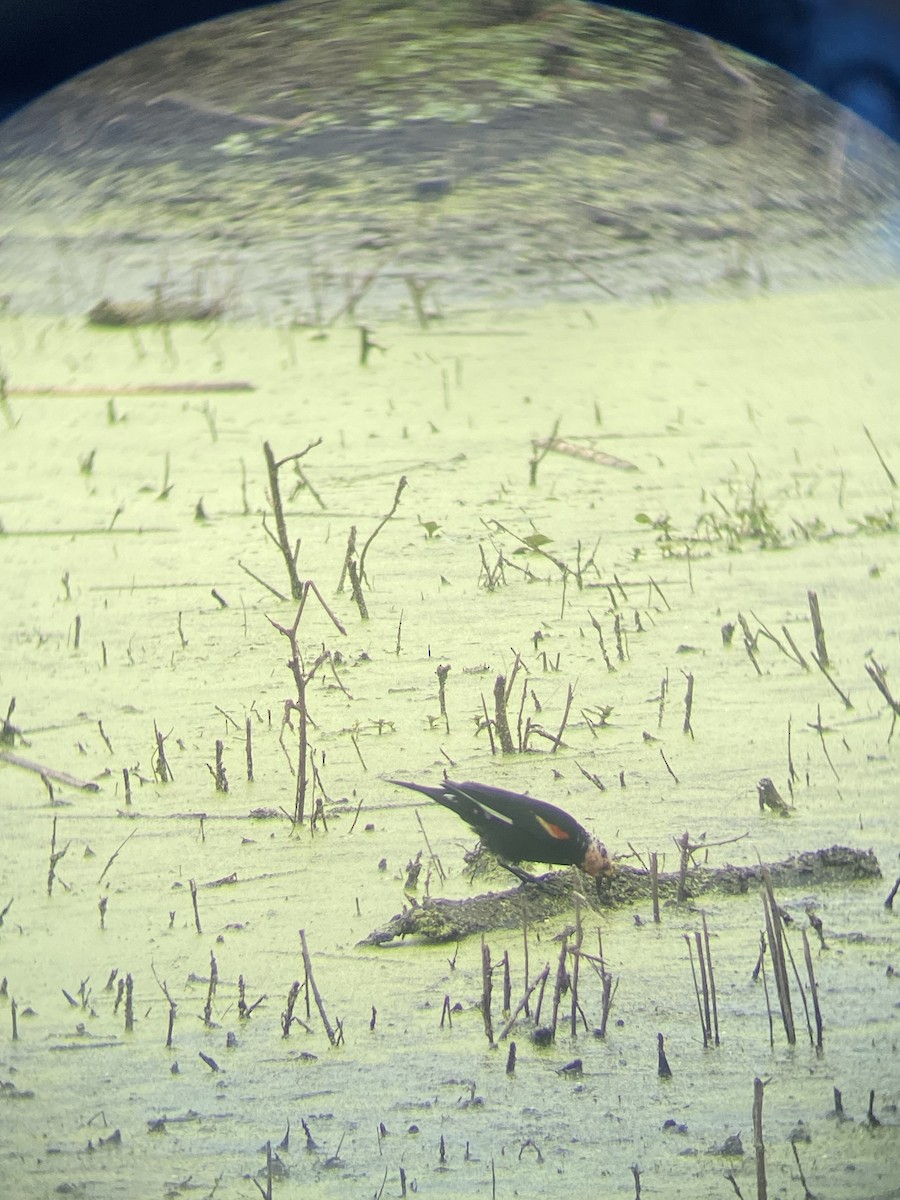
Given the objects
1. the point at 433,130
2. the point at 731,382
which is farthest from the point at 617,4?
the point at 731,382

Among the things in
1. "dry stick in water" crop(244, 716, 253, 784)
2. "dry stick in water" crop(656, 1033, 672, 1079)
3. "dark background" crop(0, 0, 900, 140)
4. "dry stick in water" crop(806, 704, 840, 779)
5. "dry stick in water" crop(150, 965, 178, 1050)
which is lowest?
"dry stick in water" crop(806, 704, 840, 779)

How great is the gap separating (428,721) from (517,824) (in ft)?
1.52

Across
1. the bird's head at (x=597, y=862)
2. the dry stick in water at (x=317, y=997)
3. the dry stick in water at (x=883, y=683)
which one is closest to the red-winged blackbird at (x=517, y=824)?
the bird's head at (x=597, y=862)

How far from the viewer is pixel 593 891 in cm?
160

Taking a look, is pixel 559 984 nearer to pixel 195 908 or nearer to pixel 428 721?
pixel 195 908

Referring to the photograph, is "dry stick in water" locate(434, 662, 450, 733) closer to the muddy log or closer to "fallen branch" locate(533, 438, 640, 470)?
the muddy log

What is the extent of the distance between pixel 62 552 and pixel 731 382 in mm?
1202

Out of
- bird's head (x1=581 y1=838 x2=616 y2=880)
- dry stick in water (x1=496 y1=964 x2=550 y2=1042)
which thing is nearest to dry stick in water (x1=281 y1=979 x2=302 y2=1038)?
dry stick in water (x1=496 y1=964 x2=550 y2=1042)

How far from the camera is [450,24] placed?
1.37m

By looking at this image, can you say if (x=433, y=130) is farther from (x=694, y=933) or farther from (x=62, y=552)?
(x=62, y=552)

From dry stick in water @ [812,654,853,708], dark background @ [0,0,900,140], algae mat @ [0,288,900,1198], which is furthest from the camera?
dry stick in water @ [812,654,853,708]

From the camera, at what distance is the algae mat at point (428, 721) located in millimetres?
1316

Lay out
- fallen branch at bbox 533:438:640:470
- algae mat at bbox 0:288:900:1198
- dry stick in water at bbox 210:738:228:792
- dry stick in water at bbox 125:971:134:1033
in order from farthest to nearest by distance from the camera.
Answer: fallen branch at bbox 533:438:640:470
dry stick in water at bbox 210:738:228:792
dry stick in water at bbox 125:971:134:1033
algae mat at bbox 0:288:900:1198

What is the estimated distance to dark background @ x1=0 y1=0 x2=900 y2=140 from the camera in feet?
3.62
